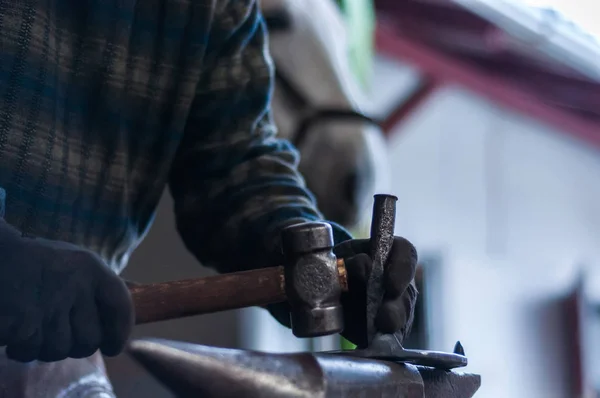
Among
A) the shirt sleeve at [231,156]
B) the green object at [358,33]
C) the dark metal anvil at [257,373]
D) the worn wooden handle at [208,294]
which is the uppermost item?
the green object at [358,33]

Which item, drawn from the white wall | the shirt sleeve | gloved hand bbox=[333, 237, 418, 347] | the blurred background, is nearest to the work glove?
gloved hand bbox=[333, 237, 418, 347]

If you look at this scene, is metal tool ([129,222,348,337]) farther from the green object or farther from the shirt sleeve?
the green object

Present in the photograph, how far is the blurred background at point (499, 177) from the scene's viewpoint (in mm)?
3945

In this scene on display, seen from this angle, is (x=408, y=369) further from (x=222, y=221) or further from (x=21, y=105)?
(x=21, y=105)

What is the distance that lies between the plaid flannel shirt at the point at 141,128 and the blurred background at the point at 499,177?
150 centimetres

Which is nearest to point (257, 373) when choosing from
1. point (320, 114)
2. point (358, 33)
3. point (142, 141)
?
point (142, 141)

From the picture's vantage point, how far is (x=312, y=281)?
773 mm

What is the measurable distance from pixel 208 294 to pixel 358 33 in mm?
1517

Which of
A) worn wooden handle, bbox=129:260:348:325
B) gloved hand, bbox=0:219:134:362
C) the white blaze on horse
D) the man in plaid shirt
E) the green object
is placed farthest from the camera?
the green object

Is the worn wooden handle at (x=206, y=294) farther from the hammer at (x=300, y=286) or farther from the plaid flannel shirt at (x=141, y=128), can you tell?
the plaid flannel shirt at (x=141, y=128)

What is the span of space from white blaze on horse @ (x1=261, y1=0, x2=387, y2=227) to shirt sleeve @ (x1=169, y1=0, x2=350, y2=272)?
2.21 feet

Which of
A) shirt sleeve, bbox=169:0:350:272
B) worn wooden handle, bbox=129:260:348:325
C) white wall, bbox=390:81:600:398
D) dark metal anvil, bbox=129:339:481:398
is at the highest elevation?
shirt sleeve, bbox=169:0:350:272

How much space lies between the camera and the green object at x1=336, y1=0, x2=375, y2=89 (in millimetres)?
2115

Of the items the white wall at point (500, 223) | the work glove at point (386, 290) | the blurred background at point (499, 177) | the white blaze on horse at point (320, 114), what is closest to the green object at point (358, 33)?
the white blaze on horse at point (320, 114)
